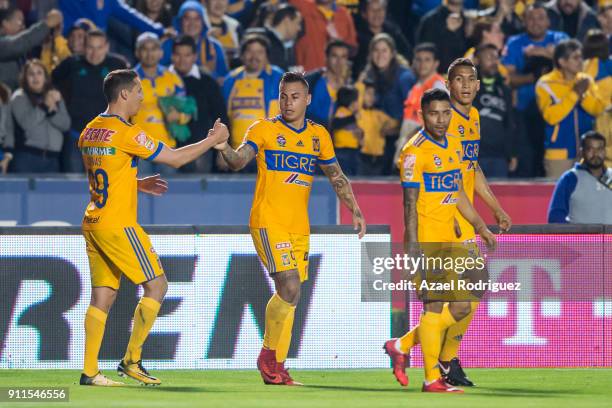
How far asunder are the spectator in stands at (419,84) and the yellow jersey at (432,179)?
5241 millimetres

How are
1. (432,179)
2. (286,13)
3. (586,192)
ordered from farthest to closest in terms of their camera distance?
1. (286,13)
2. (586,192)
3. (432,179)

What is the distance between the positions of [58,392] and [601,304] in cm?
493

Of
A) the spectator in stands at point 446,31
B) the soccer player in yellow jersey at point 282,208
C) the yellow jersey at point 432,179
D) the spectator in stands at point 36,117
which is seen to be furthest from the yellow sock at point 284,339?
the spectator in stands at point 446,31

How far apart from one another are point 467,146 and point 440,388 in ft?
6.50

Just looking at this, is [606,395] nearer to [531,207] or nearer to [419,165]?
[419,165]

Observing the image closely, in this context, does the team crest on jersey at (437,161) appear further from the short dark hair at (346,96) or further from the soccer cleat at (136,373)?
the short dark hair at (346,96)

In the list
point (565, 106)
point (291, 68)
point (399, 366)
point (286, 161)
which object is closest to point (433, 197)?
point (286, 161)

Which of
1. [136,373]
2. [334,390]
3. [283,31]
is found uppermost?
[283,31]

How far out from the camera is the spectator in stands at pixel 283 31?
17.0 meters

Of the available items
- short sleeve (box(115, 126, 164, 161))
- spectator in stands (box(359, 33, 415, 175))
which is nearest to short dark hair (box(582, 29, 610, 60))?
spectator in stands (box(359, 33, 415, 175))

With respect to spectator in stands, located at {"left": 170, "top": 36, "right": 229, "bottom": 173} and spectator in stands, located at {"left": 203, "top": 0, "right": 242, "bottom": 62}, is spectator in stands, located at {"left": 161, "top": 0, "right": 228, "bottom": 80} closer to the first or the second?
spectator in stands, located at {"left": 203, "top": 0, "right": 242, "bottom": 62}

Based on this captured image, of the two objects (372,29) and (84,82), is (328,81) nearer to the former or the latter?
(372,29)

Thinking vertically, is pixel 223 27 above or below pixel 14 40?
above

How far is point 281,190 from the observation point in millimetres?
10898
